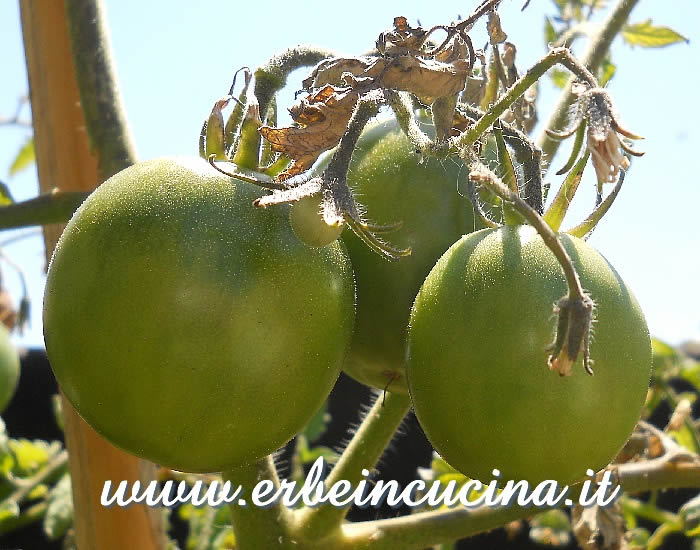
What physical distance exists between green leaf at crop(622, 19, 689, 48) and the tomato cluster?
0.81m

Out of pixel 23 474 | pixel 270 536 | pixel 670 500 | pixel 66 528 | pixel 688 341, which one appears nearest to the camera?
pixel 270 536

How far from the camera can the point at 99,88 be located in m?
1.07

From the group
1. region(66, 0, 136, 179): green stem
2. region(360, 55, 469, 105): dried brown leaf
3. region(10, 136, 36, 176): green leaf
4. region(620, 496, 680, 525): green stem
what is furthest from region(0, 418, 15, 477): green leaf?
region(360, 55, 469, 105): dried brown leaf

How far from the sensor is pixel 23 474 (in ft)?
6.11

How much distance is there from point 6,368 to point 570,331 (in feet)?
5.03

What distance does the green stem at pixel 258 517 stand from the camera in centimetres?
93

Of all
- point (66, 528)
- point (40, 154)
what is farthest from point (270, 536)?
point (66, 528)

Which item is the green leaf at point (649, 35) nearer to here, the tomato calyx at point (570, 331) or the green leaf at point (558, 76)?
the green leaf at point (558, 76)

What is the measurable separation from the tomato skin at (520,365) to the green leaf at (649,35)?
2.65ft

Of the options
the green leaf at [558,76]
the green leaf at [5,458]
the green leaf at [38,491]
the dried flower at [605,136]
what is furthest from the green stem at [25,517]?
the dried flower at [605,136]

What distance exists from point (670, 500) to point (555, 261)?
6.15 ft

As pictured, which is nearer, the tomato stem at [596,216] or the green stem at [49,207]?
the tomato stem at [596,216]

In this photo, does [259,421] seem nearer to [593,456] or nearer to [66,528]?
[593,456]

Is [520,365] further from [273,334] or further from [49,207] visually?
[49,207]
